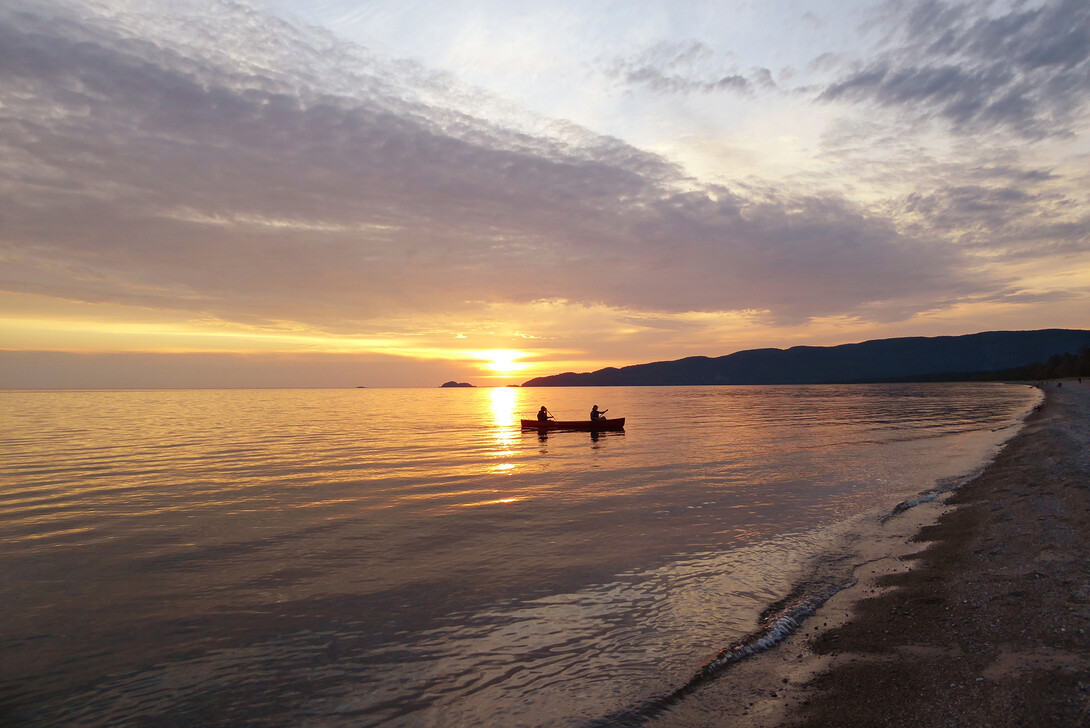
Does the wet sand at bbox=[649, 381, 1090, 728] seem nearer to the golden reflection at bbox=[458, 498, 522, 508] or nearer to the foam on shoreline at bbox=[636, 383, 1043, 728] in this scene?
the foam on shoreline at bbox=[636, 383, 1043, 728]

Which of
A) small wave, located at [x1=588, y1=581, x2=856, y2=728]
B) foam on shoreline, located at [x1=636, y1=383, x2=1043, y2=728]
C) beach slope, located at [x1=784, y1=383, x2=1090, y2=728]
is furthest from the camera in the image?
small wave, located at [x1=588, y1=581, x2=856, y2=728]

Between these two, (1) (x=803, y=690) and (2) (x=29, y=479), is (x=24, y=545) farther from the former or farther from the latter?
(1) (x=803, y=690)

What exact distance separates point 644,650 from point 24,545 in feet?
64.1

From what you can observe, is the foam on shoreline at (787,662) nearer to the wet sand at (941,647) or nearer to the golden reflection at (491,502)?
the wet sand at (941,647)

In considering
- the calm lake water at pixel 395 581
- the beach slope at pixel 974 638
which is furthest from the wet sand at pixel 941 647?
the calm lake water at pixel 395 581

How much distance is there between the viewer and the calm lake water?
8375mm

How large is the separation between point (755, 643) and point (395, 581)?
27.3ft

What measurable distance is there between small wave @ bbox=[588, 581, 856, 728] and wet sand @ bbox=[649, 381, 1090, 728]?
181 mm

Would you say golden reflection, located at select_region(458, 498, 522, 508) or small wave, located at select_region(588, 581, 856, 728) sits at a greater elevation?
small wave, located at select_region(588, 581, 856, 728)

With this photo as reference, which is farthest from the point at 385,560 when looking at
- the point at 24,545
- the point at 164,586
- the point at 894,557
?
the point at 894,557

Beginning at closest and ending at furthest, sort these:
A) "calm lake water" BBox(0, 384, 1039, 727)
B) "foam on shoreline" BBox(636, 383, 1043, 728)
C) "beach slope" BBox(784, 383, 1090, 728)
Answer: "beach slope" BBox(784, 383, 1090, 728)
"foam on shoreline" BBox(636, 383, 1043, 728)
"calm lake water" BBox(0, 384, 1039, 727)

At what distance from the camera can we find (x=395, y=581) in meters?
13.3

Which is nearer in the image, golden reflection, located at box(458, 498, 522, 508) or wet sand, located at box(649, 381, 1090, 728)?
wet sand, located at box(649, 381, 1090, 728)

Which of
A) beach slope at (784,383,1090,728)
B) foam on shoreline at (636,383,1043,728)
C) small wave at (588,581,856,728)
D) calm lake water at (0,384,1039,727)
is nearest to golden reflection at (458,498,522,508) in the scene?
calm lake water at (0,384,1039,727)
